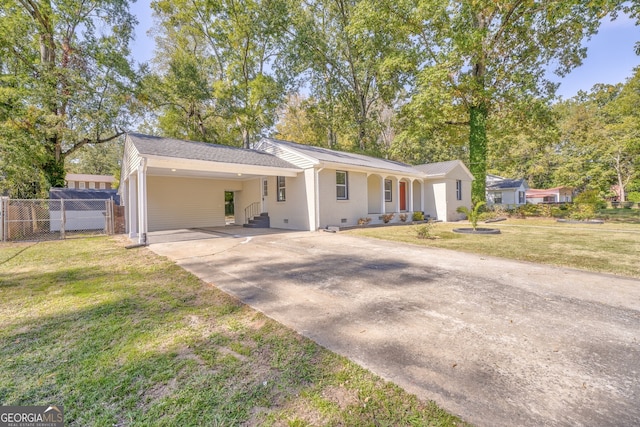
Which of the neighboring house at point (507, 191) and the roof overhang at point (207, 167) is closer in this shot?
the roof overhang at point (207, 167)

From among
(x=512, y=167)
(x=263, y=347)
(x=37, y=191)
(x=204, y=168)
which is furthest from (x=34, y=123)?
(x=512, y=167)

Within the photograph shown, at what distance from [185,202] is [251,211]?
3396 millimetres

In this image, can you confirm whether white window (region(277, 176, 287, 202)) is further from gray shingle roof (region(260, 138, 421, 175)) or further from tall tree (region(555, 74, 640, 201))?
tall tree (region(555, 74, 640, 201))

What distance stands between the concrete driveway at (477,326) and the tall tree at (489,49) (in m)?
14.3

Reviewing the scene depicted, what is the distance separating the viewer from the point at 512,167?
120 feet

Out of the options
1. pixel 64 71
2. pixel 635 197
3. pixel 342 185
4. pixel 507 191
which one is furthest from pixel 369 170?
pixel 635 197

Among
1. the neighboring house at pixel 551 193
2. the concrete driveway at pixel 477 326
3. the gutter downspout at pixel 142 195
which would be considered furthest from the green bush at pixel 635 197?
the gutter downspout at pixel 142 195

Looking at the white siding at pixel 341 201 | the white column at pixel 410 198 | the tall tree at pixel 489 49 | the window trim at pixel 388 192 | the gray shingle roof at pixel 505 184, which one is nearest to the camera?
the white siding at pixel 341 201

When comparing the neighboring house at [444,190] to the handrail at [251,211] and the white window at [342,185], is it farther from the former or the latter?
the handrail at [251,211]

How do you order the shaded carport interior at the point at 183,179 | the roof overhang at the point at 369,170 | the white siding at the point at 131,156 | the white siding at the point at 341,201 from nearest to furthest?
1. the shaded carport interior at the point at 183,179
2. the white siding at the point at 131,156
3. the roof overhang at the point at 369,170
4. the white siding at the point at 341,201

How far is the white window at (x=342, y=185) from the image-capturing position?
12.6m

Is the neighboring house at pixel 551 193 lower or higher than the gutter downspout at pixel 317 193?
higher

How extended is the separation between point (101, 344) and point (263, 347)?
1.58 metres

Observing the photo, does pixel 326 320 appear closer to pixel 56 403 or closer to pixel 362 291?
pixel 362 291
